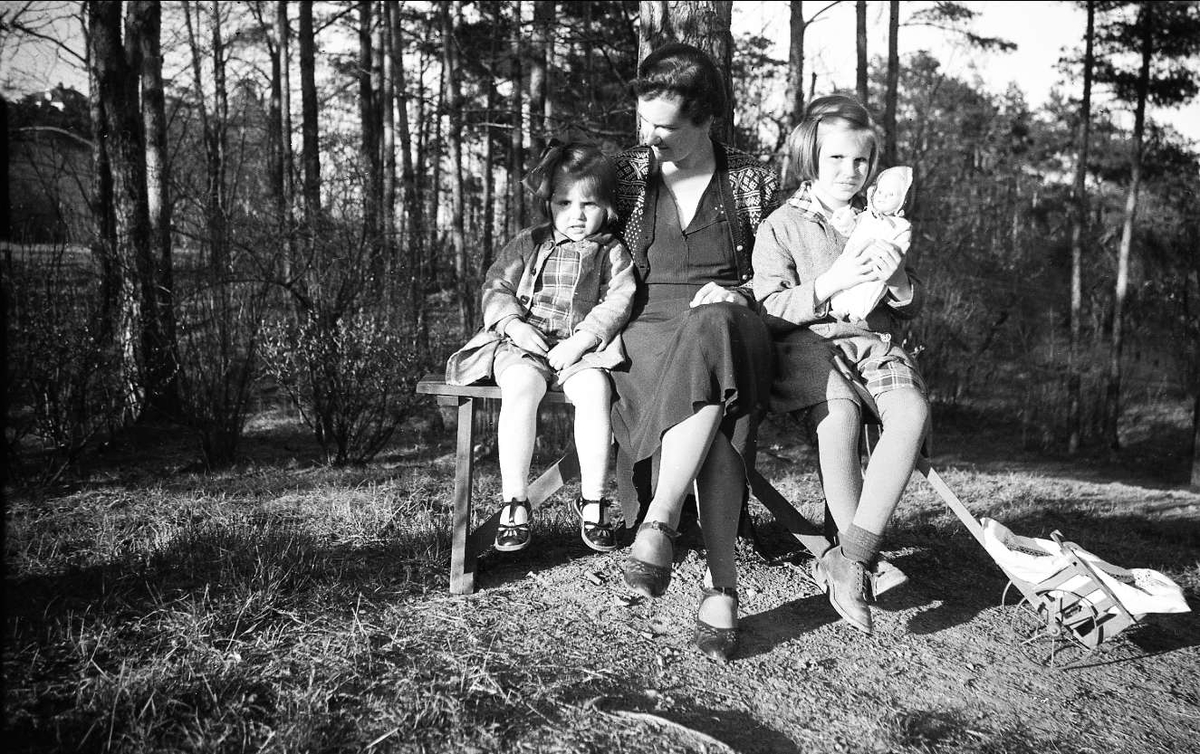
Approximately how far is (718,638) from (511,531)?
712 millimetres

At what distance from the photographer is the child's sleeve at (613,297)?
2834mm

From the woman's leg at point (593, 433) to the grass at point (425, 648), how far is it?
0.39m

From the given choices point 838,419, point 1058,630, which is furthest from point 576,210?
point 1058,630

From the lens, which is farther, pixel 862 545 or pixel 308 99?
pixel 308 99

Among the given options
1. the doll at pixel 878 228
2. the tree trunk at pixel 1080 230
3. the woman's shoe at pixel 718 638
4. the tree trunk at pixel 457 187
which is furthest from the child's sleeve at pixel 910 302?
the tree trunk at pixel 1080 230

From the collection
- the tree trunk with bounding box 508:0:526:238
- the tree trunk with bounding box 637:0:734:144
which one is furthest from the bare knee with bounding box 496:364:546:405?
the tree trunk with bounding box 508:0:526:238

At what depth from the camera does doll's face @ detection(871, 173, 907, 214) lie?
8.47 feet

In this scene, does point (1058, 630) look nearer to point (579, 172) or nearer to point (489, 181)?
point (579, 172)

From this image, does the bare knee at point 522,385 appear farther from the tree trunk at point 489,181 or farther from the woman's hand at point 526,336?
the tree trunk at point 489,181

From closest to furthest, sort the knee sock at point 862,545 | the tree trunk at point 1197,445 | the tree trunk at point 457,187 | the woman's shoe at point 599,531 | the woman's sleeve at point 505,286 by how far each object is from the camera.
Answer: the knee sock at point 862,545
the woman's shoe at point 599,531
the woman's sleeve at point 505,286
the tree trunk at point 457,187
the tree trunk at point 1197,445

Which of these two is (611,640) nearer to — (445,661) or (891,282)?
(445,661)

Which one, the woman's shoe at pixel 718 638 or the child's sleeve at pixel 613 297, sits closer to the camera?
the woman's shoe at pixel 718 638

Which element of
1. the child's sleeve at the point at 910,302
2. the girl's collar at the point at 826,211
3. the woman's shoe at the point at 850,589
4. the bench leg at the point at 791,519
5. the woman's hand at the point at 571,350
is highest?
the girl's collar at the point at 826,211

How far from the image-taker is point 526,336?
289 cm
